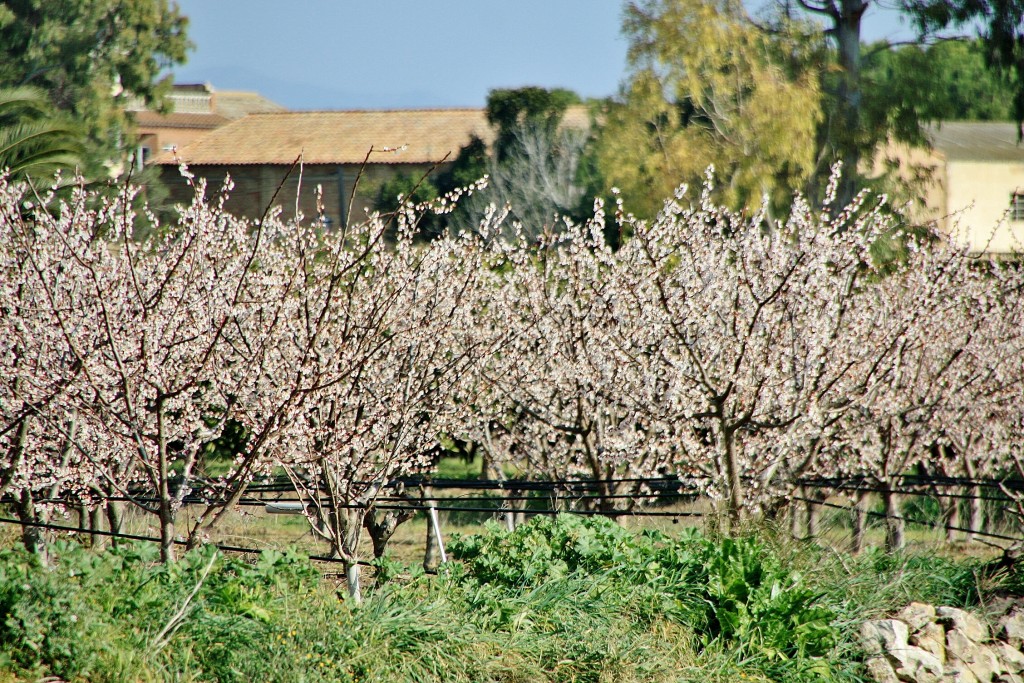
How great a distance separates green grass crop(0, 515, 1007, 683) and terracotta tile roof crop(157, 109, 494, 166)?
3678 centimetres

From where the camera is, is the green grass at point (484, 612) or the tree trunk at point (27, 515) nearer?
the green grass at point (484, 612)

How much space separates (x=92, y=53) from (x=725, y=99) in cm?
2645

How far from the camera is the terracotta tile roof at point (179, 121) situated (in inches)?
2237

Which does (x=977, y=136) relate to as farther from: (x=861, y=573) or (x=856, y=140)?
(x=861, y=573)

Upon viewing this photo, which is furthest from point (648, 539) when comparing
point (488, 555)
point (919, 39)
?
point (919, 39)

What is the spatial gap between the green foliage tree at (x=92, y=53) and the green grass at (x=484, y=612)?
31632mm

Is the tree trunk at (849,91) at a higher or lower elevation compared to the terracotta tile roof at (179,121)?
lower

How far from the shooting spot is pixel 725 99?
915 inches

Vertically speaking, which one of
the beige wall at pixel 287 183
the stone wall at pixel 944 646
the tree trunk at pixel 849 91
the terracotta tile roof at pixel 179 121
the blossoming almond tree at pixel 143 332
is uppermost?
the terracotta tile roof at pixel 179 121

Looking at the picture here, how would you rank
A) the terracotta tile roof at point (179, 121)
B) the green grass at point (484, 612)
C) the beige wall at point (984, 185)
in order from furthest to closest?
the terracotta tile roof at point (179, 121), the beige wall at point (984, 185), the green grass at point (484, 612)

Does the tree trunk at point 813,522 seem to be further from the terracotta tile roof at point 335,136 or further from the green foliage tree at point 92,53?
the terracotta tile roof at point 335,136

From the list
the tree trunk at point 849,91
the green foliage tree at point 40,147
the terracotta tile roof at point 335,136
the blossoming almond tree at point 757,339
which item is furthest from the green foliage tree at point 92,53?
the blossoming almond tree at point 757,339

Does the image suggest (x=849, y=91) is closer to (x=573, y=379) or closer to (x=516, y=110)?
(x=573, y=379)

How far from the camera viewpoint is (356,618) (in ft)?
20.0
